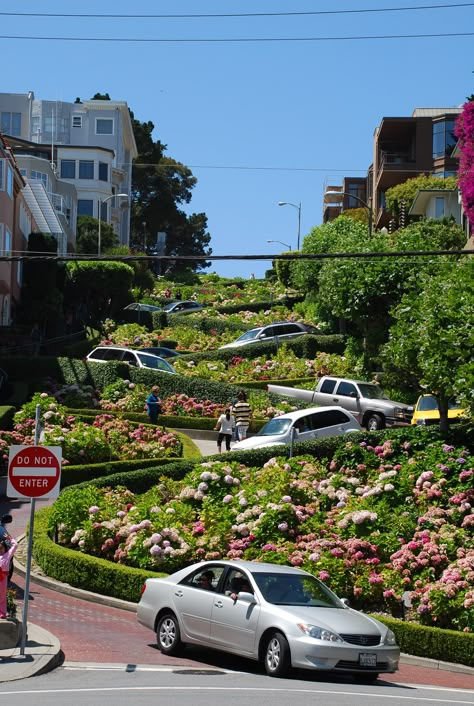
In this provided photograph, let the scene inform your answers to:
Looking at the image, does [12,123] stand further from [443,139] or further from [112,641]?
[112,641]

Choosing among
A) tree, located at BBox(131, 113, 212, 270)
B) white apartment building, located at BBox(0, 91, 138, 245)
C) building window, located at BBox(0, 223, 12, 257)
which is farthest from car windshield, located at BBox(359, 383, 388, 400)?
tree, located at BBox(131, 113, 212, 270)

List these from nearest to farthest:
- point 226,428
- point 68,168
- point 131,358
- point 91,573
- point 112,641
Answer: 1. point 112,641
2. point 91,573
3. point 226,428
4. point 131,358
5. point 68,168

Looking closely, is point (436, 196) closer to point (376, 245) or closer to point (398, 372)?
point (376, 245)

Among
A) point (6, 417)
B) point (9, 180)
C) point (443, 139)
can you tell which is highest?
point (443, 139)

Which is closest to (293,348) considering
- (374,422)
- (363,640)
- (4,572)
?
(374,422)

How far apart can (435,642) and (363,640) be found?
125 inches

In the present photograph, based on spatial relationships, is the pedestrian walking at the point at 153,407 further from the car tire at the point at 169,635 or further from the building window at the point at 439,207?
the building window at the point at 439,207

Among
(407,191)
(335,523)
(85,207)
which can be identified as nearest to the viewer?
(335,523)

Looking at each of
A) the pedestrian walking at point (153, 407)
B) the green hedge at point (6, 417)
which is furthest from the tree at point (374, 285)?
the green hedge at point (6, 417)

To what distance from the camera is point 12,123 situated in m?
119

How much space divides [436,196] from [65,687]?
60.5m

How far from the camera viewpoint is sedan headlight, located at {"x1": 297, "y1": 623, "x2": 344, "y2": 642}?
13555 mm

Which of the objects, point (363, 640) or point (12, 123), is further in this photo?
point (12, 123)

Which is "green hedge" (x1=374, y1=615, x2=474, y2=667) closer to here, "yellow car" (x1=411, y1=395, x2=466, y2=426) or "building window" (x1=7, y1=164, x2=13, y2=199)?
"yellow car" (x1=411, y1=395, x2=466, y2=426)
